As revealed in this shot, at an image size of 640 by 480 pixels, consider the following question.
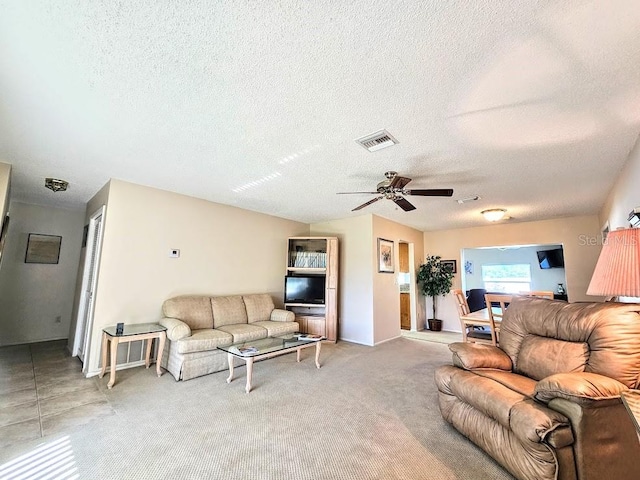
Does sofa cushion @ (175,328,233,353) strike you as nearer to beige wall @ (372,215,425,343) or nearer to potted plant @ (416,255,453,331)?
beige wall @ (372,215,425,343)

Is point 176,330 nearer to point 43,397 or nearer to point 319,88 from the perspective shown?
point 43,397

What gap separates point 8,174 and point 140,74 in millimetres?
2806

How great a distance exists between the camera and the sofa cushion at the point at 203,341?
10.6 ft

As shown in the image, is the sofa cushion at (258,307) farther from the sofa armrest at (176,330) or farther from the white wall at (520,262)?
the white wall at (520,262)

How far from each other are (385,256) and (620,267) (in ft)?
13.8

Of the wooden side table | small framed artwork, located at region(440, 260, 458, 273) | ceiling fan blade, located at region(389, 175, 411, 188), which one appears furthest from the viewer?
small framed artwork, located at region(440, 260, 458, 273)

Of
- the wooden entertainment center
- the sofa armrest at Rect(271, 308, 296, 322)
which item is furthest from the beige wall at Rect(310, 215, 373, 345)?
the sofa armrest at Rect(271, 308, 296, 322)

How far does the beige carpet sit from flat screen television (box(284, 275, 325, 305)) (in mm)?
2033

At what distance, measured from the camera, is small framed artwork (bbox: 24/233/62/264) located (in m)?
4.82

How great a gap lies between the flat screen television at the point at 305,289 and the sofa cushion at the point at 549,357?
3.44 meters

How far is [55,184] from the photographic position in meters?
3.72

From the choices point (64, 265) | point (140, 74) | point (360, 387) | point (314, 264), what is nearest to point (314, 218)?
point (314, 264)

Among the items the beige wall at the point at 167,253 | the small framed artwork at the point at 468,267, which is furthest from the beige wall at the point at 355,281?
the small framed artwork at the point at 468,267

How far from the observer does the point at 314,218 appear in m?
5.82
